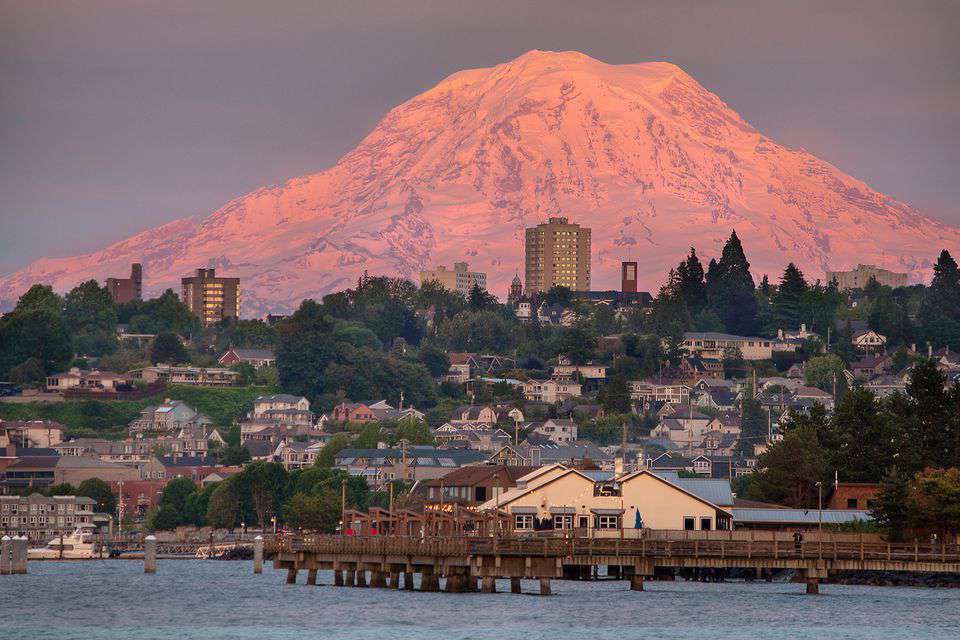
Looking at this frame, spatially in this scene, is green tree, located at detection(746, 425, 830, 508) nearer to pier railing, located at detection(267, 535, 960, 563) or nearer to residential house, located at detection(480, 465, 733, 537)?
residential house, located at detection(480, 465, 733, 537)

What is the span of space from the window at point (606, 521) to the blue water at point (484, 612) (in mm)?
3317

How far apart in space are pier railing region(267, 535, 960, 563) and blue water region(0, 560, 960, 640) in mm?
2383

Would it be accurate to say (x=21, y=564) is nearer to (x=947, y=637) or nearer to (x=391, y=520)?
(x=391, y=520)

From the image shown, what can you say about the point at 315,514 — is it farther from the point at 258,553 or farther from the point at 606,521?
the point at 606,521

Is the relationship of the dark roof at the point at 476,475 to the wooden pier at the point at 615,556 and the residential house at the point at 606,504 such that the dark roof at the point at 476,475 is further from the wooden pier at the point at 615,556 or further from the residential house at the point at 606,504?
the wooden pier at the point at 615,556

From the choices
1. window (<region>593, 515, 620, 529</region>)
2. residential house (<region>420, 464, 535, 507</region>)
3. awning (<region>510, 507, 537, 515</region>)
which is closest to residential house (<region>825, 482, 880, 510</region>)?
residential house (<region>420, 464, 535, 507</region>)

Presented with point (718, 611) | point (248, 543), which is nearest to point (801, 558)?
point (718, 611)

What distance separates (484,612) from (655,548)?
11.1m

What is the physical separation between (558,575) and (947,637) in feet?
69.3

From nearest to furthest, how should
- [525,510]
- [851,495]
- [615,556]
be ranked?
1. [615,556]
2. [525,510]
3. [851,495]

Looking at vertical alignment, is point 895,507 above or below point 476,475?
below

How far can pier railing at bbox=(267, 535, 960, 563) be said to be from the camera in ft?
332

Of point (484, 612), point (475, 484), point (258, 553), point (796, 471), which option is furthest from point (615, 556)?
point (796, 471)

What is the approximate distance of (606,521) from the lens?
117062 millimetres
